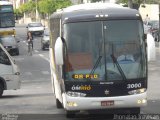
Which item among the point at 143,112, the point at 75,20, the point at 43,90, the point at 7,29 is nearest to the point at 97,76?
the point at 75,20

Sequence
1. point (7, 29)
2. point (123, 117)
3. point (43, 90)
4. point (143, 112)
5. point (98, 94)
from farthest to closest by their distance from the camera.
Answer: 1. point (7, 29)
2. point (43, 90)
3. point (143, 112)
4. point (123, 117)
5. point (98, 94)

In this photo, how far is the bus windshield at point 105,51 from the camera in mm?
13414

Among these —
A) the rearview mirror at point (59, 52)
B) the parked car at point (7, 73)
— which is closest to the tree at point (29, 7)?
the parked car at point (7, 73)

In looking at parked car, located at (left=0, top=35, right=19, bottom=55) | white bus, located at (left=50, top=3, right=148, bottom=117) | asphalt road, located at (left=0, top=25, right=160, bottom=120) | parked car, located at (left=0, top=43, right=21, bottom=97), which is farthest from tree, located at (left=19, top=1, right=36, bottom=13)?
white bus, located at (left=50, top=3, right=148, bottom=117)

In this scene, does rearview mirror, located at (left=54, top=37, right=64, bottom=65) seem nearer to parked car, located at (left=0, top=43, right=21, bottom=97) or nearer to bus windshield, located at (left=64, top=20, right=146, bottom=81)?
bus windshield, located at (left=64, top=20, right=146, bottom=81)

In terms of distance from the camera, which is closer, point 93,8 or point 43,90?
point 93,8

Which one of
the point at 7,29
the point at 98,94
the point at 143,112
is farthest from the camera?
the point at 7,29

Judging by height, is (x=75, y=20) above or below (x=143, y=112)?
above

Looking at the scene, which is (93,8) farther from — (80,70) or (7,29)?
(7,29)

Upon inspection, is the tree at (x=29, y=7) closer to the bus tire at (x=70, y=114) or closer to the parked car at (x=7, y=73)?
the parked car at (x=7, y=73)

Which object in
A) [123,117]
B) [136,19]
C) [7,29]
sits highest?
[136,19]

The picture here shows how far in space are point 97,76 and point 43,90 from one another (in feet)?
37.1

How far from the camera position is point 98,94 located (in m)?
13.2

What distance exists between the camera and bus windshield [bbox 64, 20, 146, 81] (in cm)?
1341
